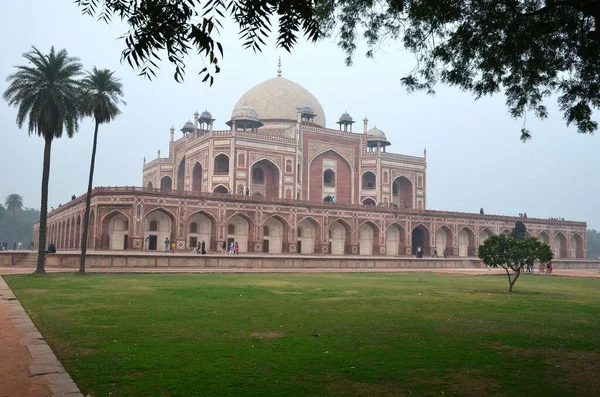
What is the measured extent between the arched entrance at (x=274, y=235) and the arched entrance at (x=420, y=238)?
1209 centimetres

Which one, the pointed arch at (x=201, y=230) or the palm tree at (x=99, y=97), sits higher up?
the palm tree at (x=99, y=97)

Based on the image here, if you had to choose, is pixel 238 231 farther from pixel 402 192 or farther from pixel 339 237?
pixel 402 192

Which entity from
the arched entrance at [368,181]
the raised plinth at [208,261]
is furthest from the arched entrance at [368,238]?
the raised plinth at [208,261]

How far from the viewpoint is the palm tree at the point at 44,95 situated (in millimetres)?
18297

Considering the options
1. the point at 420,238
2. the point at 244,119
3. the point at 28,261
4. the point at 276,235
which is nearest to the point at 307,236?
the point at 276,235

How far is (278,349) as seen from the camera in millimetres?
5480

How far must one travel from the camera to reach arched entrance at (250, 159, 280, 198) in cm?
4322

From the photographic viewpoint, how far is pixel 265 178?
4397cm

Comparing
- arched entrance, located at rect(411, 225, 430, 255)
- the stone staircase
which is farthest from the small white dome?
the stone staircase

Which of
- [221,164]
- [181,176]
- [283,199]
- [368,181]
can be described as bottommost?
[283,199]

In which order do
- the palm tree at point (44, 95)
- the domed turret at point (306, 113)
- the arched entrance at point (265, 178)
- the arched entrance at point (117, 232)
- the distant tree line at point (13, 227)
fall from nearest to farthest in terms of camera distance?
1. the palm tree at point (44, 95)
2. the arched entrance at point (117, 232)
3. the arched entrance at point (265, 178)
4. the domed turret at point (306, 113)
5. the distant tree line at point (13, 227)

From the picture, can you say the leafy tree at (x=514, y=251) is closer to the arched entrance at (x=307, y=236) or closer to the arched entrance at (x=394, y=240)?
the arched entrance at (x=307, y=236)

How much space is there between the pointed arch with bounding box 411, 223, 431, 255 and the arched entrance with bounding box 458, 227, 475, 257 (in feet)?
10.6

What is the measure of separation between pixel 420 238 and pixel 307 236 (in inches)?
417
